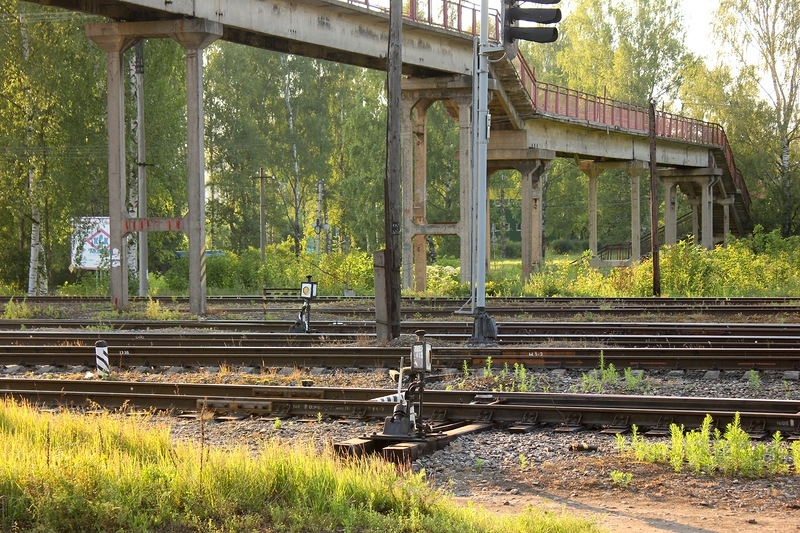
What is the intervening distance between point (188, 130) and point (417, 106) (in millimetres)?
10823

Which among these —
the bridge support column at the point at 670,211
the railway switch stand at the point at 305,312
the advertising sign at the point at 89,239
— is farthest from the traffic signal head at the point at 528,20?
the bridge support column at the point at 670,211

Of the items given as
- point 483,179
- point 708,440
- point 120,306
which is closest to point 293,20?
point 120,306

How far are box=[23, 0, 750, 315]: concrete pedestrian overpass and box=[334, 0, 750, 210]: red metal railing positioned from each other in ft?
0.19

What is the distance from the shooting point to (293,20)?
2736cm

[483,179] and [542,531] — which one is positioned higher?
[483,179]

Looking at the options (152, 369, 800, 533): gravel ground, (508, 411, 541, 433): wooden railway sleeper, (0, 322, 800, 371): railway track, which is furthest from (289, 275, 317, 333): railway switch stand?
Result: (508, 411, 541, 433): wooden railway sleeper

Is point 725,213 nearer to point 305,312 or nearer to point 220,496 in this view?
point 305,312

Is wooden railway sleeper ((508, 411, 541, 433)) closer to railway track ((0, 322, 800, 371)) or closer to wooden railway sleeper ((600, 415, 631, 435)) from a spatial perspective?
wooden railway sleeper ((600, 415, 631, 435))

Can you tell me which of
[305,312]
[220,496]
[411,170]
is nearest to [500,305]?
[305,312]

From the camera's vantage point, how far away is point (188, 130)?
26.6 meters

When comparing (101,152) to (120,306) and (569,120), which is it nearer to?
(120,306)

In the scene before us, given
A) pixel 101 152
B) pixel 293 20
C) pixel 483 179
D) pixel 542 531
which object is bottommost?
pixel 542 531

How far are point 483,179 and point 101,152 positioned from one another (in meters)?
22.3

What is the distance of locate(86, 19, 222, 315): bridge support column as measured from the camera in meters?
26.1
